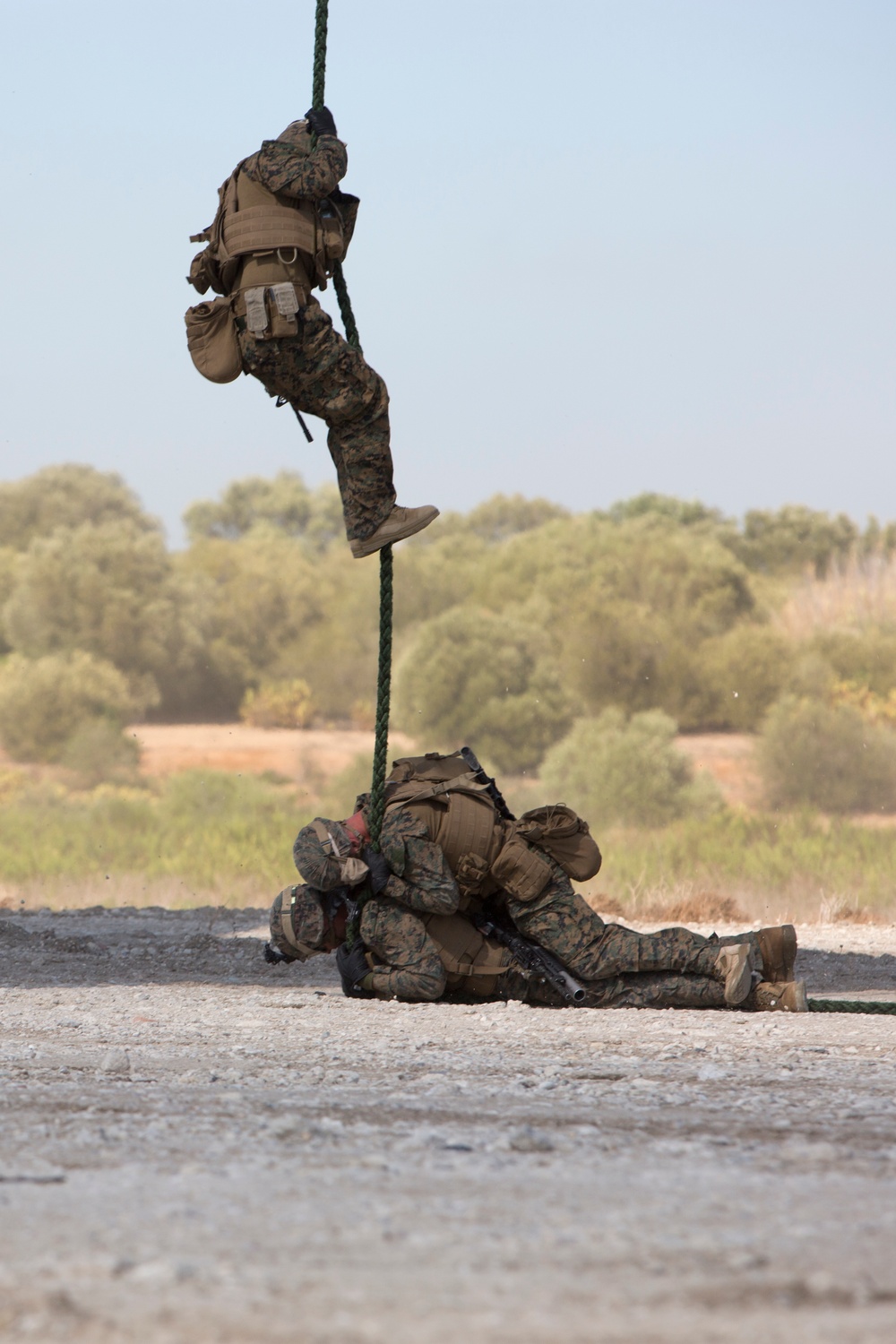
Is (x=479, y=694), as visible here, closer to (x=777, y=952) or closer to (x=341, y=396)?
(x=777, y=952)

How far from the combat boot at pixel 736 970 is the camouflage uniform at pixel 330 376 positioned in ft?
7.88

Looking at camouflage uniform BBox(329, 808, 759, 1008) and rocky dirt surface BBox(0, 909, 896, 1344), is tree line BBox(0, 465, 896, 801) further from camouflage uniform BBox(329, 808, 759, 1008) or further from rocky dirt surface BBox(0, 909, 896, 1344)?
rocky dirt surface BBox(0, 909, 896, 1344)

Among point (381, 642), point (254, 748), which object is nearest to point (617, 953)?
point (381, 642)

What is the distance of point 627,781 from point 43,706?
1284cm

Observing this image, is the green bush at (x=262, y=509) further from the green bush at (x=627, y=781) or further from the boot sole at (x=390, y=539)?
the boot sole at (x=390, y=539)

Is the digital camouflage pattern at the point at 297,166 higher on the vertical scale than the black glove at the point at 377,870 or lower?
higher

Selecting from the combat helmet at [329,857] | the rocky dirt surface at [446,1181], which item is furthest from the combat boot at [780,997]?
the combat helmet at [329,857]

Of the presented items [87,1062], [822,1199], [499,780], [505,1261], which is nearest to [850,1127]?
[822,1199]

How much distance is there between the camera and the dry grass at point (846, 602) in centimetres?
3034

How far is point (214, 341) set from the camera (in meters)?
6.09

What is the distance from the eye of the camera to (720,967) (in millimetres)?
6320

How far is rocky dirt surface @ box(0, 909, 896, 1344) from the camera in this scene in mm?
2332

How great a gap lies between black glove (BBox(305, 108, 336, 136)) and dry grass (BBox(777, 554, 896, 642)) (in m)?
25.7

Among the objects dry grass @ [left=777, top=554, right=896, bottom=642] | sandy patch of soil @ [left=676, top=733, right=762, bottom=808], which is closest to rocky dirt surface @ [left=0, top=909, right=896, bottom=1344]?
sandy patch of soil @ [left=676, top=733, right=762, bottom=808]
